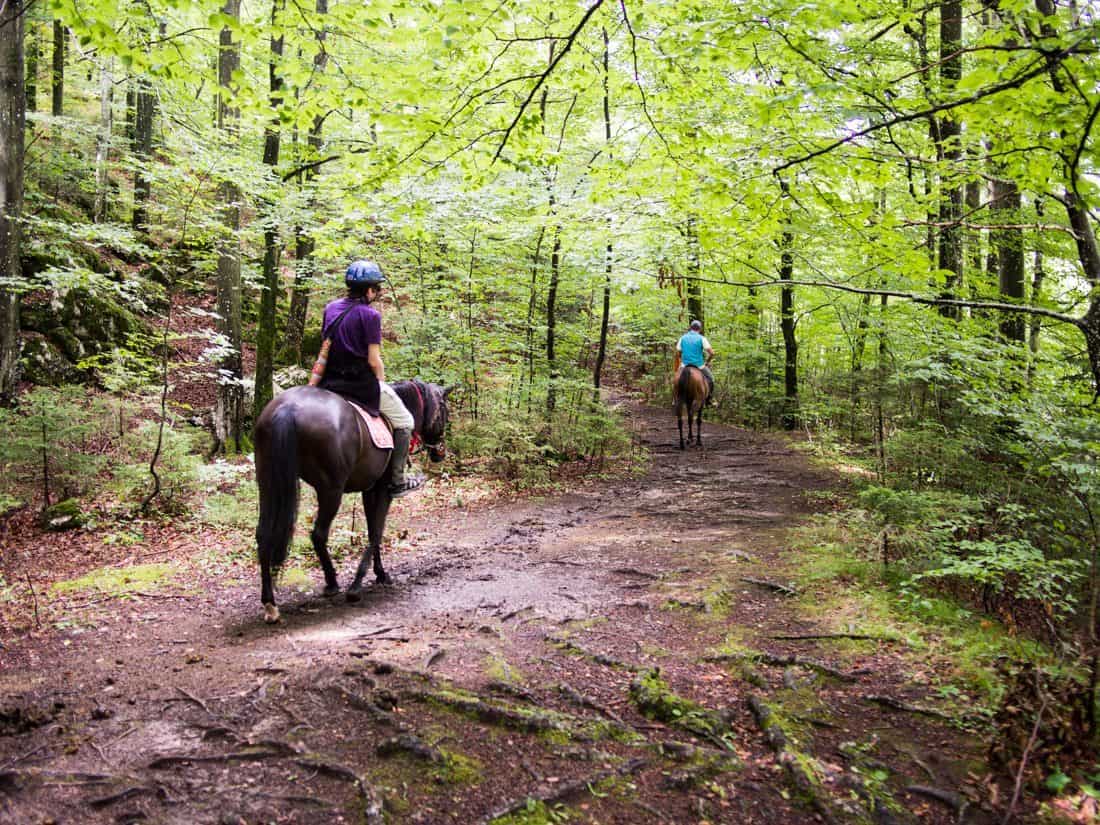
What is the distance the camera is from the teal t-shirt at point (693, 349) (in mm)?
13320

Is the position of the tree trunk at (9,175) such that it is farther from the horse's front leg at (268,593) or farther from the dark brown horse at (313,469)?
the horse's front leg at (268,593)

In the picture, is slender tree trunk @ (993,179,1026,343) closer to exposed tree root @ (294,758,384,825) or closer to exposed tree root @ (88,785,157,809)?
exposed tree root @ (294,758,384,825)

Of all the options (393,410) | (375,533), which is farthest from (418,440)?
(375,533)

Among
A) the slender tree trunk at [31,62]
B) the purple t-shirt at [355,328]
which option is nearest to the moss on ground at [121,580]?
the purple t-shirt at [355,328]

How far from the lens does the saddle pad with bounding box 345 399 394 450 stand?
5574 millimetres

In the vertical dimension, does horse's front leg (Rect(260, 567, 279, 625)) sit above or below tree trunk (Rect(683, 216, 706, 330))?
below

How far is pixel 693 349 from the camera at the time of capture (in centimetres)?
1331

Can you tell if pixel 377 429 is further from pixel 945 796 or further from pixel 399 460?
pixel 945 796

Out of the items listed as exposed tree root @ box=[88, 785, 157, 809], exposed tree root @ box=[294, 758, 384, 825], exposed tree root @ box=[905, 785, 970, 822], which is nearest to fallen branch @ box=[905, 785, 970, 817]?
exposed tree root @ box=[905, 785, 970, 822]

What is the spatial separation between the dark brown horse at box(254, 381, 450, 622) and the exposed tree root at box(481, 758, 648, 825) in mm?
2936

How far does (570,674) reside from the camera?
3850 mm

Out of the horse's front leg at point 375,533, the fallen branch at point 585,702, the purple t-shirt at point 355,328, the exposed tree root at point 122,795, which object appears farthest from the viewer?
the horse's front leg at point 375,533

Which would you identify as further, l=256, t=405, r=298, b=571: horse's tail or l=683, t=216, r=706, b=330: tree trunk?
l=683, t=216, r=706, b=330: tree trunk

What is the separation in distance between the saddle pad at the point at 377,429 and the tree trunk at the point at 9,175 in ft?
20.6
